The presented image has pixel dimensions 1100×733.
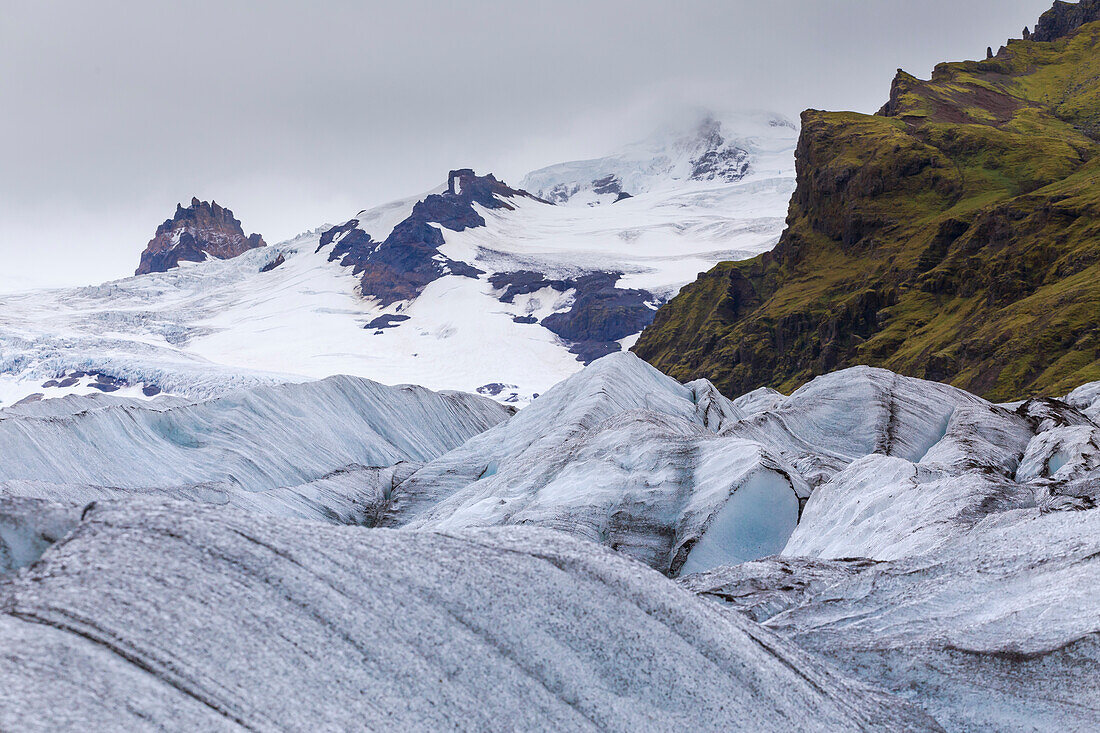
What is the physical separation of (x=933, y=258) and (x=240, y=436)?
276ft

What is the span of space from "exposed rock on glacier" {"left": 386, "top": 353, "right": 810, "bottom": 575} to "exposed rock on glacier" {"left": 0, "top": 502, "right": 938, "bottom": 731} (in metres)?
7.49

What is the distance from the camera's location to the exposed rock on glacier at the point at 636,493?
14.9 meters

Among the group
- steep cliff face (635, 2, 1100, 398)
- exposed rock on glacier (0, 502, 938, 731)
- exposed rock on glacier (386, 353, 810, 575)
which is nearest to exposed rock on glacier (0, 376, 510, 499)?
exposed rock on glacier (386, 353, 810, 575)

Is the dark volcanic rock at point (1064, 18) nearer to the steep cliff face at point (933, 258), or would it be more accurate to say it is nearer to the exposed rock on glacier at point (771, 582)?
the steep cliff face at point (933, 258)

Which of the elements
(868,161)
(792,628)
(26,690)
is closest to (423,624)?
(26,690)

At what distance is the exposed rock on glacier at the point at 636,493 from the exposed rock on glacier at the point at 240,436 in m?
4.10

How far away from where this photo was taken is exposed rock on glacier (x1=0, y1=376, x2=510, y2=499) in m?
19.1

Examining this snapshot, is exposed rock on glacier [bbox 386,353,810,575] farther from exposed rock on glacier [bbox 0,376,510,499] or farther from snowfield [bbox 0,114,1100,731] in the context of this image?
exposed rock on glacier [bbox 0,376,510,499]

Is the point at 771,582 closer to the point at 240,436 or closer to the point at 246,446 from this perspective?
the point at 246,446

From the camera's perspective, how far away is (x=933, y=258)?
295 ft

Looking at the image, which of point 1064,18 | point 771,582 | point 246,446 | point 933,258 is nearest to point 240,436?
point 246,446

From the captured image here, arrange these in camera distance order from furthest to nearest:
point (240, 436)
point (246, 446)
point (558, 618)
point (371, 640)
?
point (240, 436) < point (246, 446) < point (558, 618) < point (371, 640)

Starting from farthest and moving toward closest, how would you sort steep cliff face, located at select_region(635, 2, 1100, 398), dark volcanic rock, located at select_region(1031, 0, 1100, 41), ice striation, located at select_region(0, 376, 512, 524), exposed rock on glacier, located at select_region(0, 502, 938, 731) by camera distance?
dark volcanic rock, located at select_region(1031, 0, 1100, 41), steep cliff face, located at select_region(635, 2, 1100, 398), ice striation, located at select_region(0, 376, 512, 524), exposed rock on glacier, located at select_region(0, 502, 938, 731)

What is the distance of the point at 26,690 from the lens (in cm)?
424
